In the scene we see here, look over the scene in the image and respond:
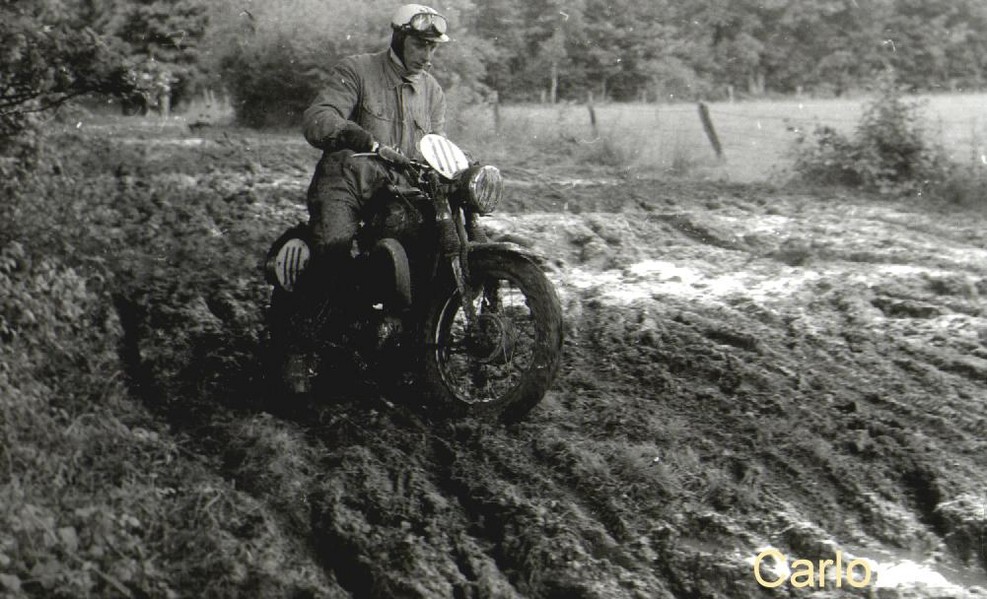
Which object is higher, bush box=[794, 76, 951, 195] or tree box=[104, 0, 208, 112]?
tree box=[104, 0, 208, 112]

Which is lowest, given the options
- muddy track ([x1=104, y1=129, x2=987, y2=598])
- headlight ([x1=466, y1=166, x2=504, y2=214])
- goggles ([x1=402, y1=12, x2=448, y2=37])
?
muddy track ([x1=104, y1=129, x2=987, y2=598])

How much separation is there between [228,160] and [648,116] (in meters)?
8.86

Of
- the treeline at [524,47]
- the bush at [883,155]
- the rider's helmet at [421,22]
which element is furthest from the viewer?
the bush at [883,155]

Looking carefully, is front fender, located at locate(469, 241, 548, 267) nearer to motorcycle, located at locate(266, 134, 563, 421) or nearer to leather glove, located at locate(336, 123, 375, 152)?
motorcycle, located at locate(266, 134, 563, 421)

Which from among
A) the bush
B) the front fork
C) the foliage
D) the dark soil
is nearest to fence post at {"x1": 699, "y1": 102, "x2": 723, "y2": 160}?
the bush

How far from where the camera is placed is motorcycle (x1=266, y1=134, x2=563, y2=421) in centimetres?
Result: 549

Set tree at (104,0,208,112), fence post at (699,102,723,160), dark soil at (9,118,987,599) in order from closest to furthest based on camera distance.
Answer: dark soil at (9,118,987,599)
fence post at (699,102,723,160)
tree at (104,0,208,112)

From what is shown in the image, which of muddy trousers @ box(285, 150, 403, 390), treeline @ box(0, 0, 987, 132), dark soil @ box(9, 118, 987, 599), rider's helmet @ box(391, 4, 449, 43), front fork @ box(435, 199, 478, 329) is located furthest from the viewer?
treeline @ box(0, 0, 987, 132)

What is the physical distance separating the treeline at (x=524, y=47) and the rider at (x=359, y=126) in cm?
153

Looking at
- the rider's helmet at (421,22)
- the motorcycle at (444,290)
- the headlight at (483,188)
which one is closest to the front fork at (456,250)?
the motorcycle at (444,290)

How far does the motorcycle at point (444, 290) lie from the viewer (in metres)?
5.49

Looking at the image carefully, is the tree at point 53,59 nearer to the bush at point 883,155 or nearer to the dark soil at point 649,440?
the dark soil at point 649,440

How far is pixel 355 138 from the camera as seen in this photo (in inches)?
224

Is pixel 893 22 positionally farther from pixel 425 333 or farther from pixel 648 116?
pixel 425 333
